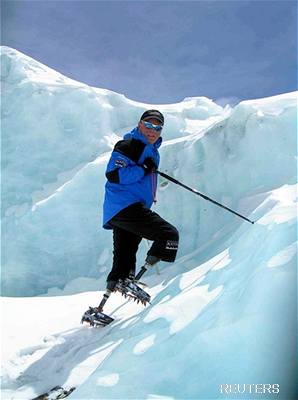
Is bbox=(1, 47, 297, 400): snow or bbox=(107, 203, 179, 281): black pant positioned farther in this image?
A: bbox=(107, 203, 179, 281): black pant

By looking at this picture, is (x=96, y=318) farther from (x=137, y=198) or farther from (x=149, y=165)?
(x=149, y=165)

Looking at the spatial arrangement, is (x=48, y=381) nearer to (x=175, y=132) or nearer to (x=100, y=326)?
(x=100, y=326)

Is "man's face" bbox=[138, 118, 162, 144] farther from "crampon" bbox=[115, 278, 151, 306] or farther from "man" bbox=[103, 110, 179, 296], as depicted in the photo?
"crampon" bbox=[115, 278, 151, 306]

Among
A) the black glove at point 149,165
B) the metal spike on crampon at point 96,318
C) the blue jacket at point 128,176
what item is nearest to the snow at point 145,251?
the metal spike on crampon at point 96,318

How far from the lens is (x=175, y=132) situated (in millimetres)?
13766

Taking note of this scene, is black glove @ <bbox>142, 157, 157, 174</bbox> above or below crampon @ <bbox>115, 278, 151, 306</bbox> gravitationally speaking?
above

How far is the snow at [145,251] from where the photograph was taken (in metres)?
2.26

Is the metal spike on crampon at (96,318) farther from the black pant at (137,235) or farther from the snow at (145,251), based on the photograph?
the black pant at (137,235)

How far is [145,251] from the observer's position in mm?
8008

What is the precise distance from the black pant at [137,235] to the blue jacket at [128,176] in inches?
3.0

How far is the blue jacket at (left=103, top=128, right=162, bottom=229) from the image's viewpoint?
343cm

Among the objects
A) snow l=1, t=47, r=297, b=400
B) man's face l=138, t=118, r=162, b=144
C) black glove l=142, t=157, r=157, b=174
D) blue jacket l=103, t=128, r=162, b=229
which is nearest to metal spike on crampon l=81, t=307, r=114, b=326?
snow l=1, t=47, r=297, b=400

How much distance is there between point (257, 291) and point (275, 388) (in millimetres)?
516

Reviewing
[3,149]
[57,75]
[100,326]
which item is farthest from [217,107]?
[100,326]
